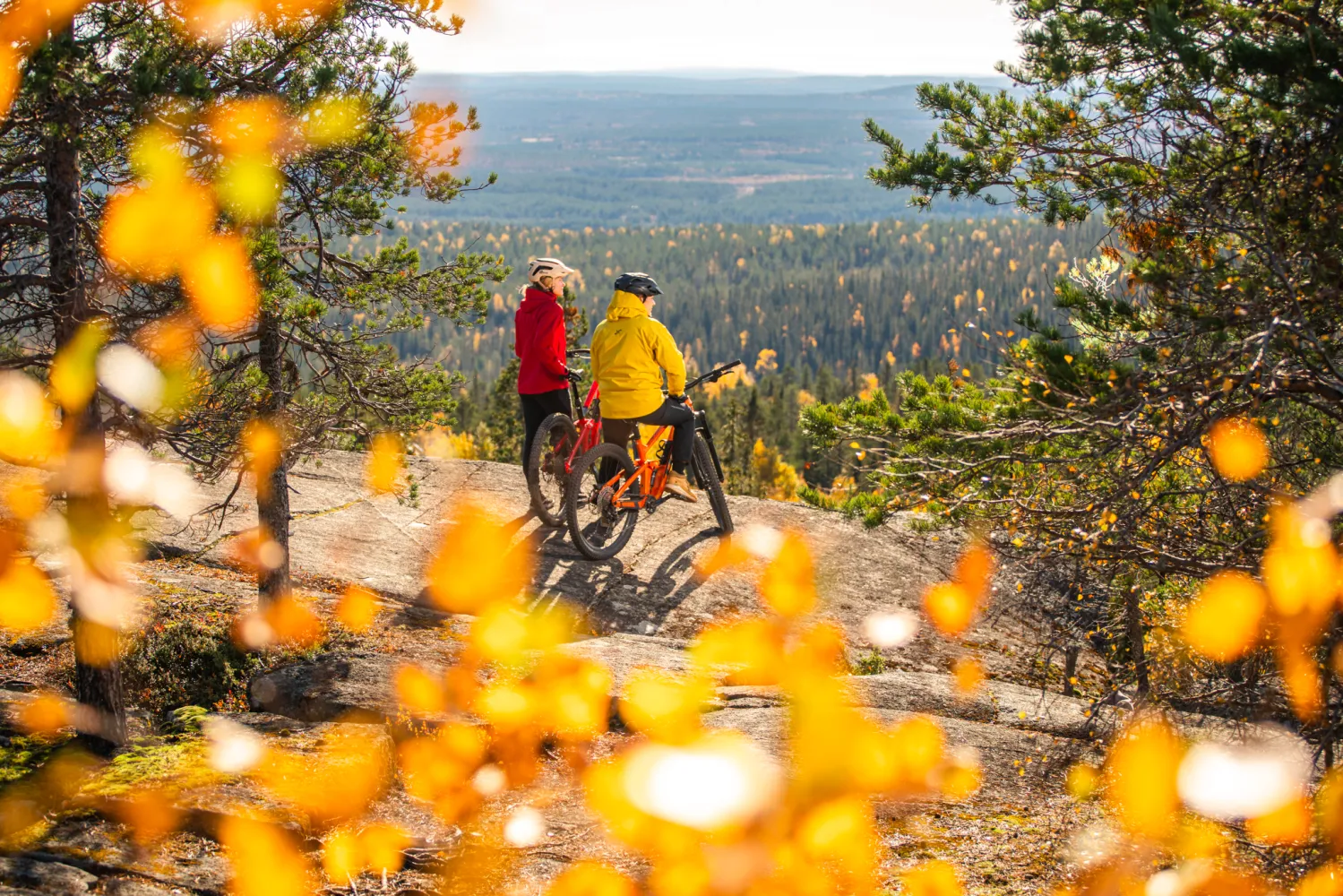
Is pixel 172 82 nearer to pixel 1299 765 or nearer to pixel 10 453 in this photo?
pixel 10 453

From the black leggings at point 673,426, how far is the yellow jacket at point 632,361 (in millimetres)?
100

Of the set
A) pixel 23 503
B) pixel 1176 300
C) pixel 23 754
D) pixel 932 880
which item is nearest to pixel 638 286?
pixel 1176 300

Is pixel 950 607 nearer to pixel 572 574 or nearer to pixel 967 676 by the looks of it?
pixel 967 676

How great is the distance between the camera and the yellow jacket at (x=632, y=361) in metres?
9.14

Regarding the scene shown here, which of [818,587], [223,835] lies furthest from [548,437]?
[223,835]

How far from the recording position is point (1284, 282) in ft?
14.6

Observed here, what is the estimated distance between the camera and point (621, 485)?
9797 mm

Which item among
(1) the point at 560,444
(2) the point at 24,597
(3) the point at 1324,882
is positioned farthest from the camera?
(1) the point at 560,444

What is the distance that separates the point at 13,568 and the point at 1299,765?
34.2 feet

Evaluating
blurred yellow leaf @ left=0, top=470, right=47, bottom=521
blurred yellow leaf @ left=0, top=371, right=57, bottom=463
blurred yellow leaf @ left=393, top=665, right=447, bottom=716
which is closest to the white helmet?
blurred yellow leaf @ left=393, top=665, right=447, bottom=716

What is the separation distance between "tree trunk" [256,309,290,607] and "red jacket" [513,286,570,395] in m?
2.35

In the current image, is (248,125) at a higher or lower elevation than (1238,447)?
higher

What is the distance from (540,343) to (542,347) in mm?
40

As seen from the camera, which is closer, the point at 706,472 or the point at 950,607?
the point at 706,472
